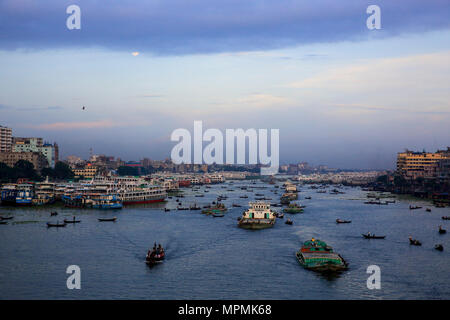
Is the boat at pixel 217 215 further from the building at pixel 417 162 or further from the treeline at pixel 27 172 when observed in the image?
the building at pixel 417 162

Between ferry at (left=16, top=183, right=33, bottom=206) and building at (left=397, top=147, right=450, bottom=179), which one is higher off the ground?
building at (left=397, top=147, right=450, bottom=179)

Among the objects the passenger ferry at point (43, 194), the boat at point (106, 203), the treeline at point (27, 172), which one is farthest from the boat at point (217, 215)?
the treeline at point (27, 172)

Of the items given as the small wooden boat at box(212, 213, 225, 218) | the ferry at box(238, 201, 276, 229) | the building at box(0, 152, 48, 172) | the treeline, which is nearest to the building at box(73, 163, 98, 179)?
the building at box(0, 152, 48, 172)

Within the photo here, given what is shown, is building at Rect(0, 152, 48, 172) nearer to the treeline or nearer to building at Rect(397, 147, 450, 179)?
the treeline

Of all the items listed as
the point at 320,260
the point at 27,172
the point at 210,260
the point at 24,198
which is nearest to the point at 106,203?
the point at 24,198

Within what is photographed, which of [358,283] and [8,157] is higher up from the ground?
[8,157]
